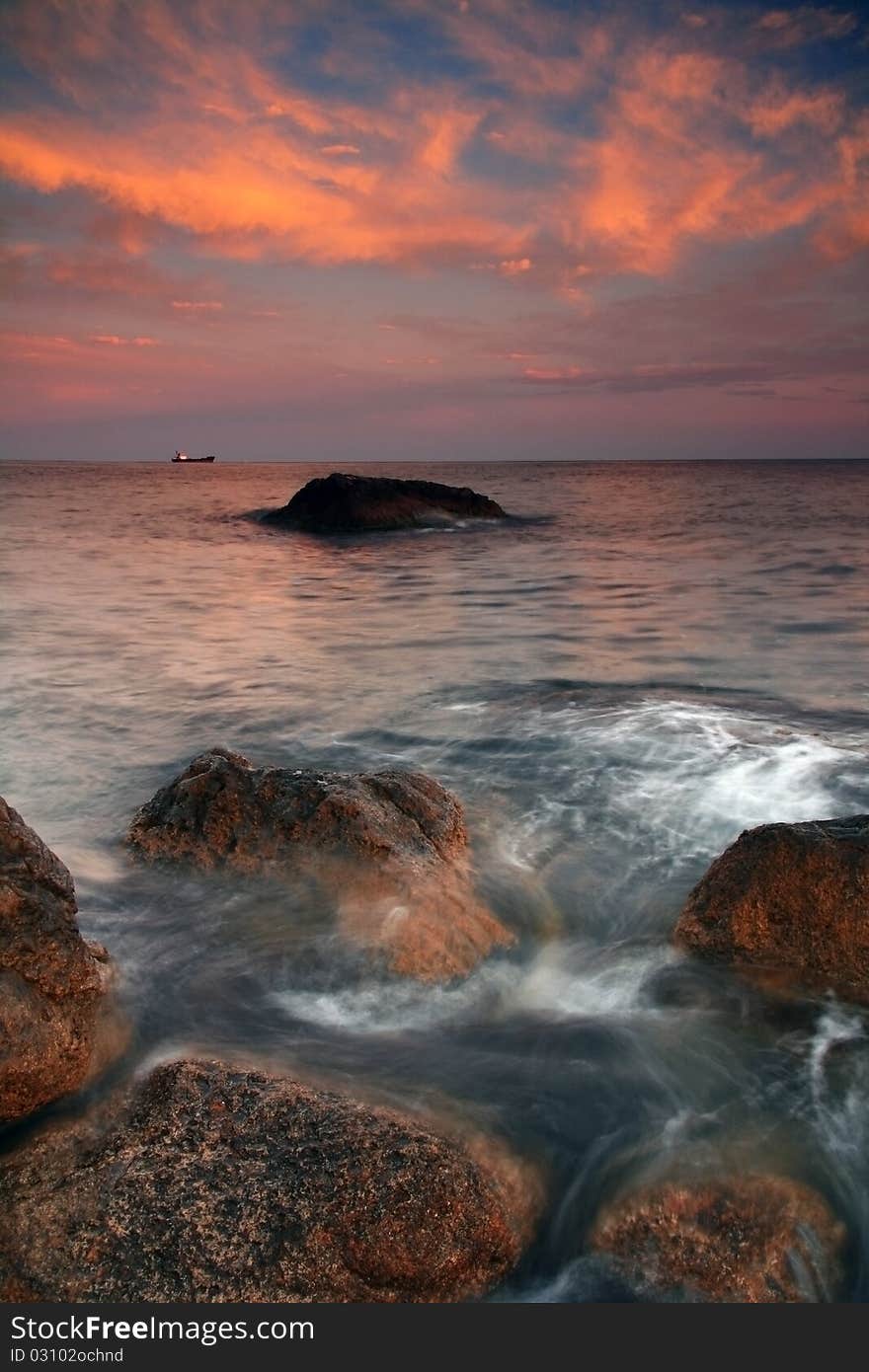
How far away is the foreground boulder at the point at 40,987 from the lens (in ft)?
10.9

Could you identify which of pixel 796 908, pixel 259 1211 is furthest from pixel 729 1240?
pixel 796 908

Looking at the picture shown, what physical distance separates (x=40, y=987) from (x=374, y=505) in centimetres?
2839

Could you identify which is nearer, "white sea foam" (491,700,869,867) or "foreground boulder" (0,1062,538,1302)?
"foreground boulder" (0,1062,538,1302)

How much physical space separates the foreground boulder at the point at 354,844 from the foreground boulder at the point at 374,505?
1017 inches

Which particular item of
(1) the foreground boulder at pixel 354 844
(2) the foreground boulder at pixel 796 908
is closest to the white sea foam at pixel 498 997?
(1) the foreground boulder at pixel 354 844

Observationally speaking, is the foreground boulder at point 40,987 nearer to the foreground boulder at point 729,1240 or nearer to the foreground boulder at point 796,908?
the foreground boulder at point 729,1240

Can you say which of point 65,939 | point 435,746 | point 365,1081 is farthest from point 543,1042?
point 435,746

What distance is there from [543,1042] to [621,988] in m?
0.63

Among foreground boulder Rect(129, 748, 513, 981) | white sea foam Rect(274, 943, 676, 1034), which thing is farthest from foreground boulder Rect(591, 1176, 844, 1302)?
foreground boulder Rect(129, 748, 513, 981)

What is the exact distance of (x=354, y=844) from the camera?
16.5 ft

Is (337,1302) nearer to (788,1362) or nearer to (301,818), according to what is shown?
(788,1362)

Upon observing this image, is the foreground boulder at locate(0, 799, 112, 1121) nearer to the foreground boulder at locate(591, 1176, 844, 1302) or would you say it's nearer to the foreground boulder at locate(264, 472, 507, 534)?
the foreground boulder at locate(591, 1176, 844, 1302)

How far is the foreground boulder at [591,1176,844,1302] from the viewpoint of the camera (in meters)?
2.83

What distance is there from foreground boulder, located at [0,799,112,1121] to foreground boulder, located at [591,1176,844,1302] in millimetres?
2086
